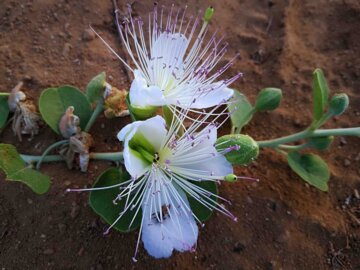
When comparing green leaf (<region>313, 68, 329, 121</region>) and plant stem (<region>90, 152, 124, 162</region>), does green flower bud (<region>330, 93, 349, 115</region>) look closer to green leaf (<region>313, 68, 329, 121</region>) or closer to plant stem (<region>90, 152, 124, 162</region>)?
green leaf (<region>313, 68, 329, 121</region>)

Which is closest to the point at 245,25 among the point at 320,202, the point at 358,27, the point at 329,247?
the point at 358,27

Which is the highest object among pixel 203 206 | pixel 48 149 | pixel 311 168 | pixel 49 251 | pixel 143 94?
pixel 143 94

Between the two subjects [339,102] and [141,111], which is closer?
[141,111]

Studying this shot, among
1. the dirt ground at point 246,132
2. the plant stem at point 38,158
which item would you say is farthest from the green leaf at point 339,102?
the plant stem at point 38,158

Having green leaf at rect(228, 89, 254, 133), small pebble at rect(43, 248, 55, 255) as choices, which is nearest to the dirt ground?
small pebble at rect(43, 248, 55, 255)

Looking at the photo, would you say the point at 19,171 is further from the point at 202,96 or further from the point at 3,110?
the point at 202,96

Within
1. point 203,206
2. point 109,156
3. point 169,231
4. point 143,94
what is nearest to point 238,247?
point 203,206

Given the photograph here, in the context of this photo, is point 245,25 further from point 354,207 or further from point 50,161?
point 50,161
